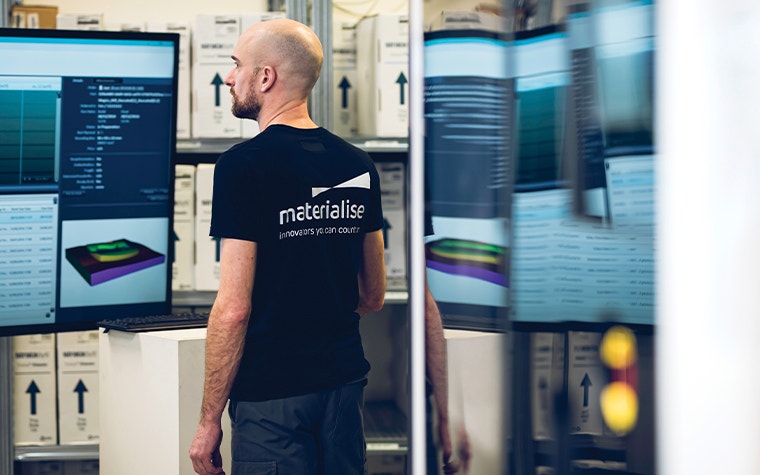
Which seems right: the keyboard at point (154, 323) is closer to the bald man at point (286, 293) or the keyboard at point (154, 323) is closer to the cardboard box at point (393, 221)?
the bald man at point (286, 293)

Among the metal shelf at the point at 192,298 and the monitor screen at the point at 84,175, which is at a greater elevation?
Answer: the monitor screen at the point at 84,175

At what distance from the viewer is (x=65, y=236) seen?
77.7 inches

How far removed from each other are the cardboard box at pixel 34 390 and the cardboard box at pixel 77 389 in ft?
0.07

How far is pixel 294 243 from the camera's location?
1.67 metres

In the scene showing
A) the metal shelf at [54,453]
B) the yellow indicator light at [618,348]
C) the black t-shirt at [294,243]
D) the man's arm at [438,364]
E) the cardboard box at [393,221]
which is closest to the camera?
the yellow indicator light at [618,348]

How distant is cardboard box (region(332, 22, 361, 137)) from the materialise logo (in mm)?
770

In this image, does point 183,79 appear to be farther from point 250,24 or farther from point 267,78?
point 267,78

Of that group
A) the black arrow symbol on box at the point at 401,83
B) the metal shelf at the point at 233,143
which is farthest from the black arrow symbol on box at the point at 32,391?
the black arrow symbol on box at the point at 401,83

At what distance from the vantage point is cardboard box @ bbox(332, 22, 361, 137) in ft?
8.16

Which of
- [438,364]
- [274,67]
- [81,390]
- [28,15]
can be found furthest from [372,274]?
[438,364]

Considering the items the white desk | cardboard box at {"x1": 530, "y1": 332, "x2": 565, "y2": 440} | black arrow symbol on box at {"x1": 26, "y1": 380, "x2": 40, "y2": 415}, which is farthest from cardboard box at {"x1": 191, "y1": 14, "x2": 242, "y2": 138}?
cardboard box at {"x1": 530, "y1": 332, "x2": 565, "y2": 440}

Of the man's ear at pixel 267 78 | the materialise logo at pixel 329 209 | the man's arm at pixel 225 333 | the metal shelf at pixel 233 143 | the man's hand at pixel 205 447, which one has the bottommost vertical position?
the man's hand at pixel 205 447

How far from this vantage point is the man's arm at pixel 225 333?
1.63m

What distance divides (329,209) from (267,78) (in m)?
0.31
